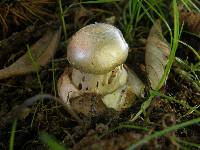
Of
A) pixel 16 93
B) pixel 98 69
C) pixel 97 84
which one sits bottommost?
pixel 16 93

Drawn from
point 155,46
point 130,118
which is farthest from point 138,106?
point 155,46

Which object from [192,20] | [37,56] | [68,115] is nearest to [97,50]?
[68,115]

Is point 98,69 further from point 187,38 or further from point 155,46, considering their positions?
point 187,38

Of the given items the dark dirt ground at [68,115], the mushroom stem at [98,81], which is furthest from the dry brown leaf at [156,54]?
the mushroom stem at [98,81]

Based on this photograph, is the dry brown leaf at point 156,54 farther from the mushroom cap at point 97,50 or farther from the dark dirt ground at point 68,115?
the mushroom cap at point 97,50

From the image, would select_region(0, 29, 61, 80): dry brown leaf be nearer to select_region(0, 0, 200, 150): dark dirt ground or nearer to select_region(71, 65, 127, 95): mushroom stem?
select_region(0, 0, 200, 150): dark dirt ground

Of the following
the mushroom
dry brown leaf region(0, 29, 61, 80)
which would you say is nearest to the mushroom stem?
the mushroom
